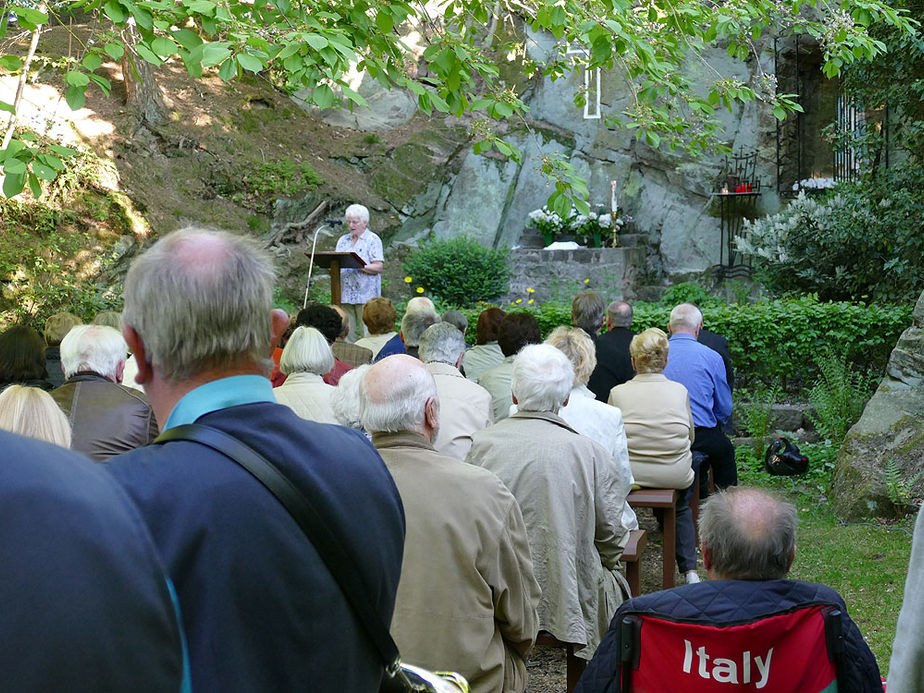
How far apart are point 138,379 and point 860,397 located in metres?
8.52

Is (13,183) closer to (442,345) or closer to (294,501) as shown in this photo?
(442,345)

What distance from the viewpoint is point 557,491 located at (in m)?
3.63

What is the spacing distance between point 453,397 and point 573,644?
1.42 m

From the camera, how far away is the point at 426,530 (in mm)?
2770

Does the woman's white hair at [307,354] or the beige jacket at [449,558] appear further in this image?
the woman's white hair at [307,354]

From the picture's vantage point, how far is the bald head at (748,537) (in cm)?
258

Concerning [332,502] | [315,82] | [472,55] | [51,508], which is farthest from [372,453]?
[472,55]

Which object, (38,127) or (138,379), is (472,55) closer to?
(138,379)

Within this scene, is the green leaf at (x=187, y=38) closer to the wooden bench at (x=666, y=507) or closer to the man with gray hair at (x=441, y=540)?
the man with gray hair at (x=441, y=540)

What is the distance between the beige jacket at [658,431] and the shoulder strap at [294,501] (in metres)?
4.25

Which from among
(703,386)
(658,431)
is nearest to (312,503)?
(658,431)

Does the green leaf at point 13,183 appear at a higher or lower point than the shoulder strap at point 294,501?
higher

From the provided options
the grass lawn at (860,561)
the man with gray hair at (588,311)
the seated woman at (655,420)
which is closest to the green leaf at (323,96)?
the seated woman at (655,420)

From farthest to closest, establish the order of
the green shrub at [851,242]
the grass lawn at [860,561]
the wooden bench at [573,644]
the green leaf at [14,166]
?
the green shrub at [851,242], the grass lawn at [860,561], the green leaf at [14,166], the wooden bench at [573,644]
